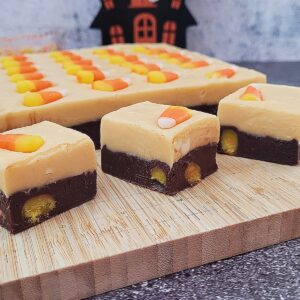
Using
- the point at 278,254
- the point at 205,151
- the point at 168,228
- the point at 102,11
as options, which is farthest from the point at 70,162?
the point at 102,11

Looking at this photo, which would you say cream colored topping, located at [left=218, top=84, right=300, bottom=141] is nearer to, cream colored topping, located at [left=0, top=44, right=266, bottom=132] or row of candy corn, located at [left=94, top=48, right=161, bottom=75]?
cream colored topping, located at [left=0, top=44, right=266, bottom=132]

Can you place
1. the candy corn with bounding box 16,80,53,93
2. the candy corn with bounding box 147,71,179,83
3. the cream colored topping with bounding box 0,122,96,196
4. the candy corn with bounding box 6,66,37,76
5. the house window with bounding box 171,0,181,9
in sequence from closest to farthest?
the cream colored topping with bounding box 0,122,96,196 → the candy corn with bounding box 16,80,53,93 → the candy corn with bounding box 147,71,179,83 → the candy corn with bounding box 6,66,37,76 → the house window with bounding box 171,0,181,9

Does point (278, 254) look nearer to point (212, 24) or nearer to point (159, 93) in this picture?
point (159, 93)

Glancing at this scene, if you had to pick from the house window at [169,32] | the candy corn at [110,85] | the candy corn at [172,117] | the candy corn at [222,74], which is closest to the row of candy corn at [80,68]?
the candy corn at [110,85]

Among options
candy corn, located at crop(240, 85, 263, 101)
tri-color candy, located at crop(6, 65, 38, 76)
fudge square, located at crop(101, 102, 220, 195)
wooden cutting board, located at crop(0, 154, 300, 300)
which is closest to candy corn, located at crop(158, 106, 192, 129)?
fudge square, located at crop(101, 102, 220, 195)

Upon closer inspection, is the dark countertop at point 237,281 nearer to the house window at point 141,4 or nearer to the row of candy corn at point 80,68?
the row of candy corn at point 80,68

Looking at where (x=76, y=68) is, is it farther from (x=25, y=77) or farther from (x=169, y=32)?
(x=169, y=32)
